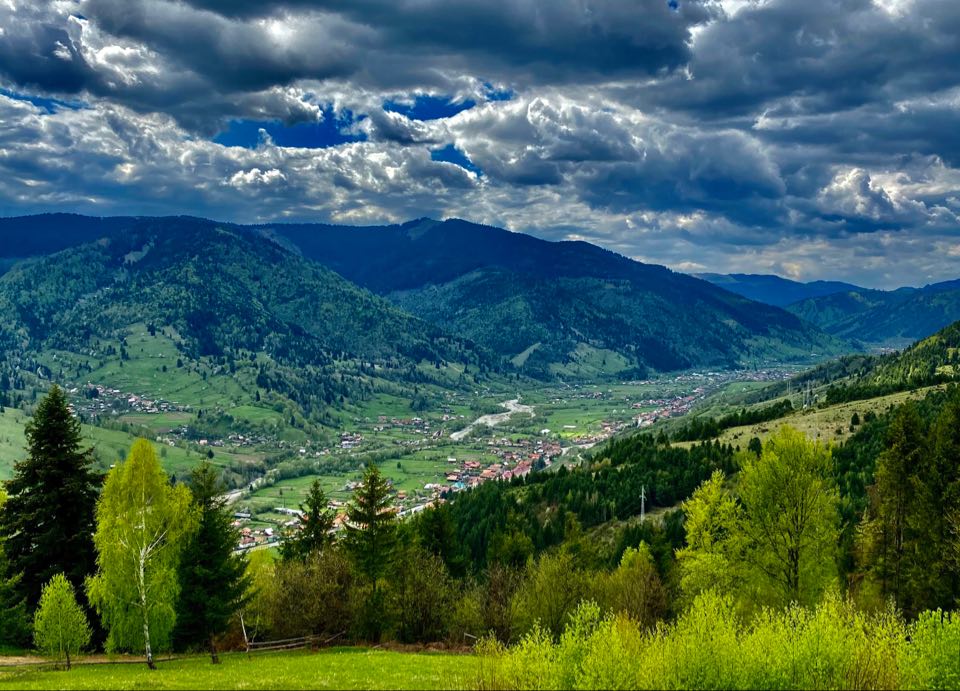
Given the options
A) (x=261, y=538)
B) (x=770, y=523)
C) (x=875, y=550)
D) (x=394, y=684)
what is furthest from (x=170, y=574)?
(x=261, y=538)

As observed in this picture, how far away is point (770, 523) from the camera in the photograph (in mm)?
45438

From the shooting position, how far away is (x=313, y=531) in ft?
235

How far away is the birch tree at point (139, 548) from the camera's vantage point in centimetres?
4441

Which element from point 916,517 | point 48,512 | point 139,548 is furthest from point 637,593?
point 48,512

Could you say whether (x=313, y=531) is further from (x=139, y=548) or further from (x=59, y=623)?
(x=59, y=623)

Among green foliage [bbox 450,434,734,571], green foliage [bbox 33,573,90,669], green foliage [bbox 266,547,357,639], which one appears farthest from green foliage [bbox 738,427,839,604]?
green foliage [bbox 450,434,734,571]

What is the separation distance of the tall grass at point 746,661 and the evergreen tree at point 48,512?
127 feet

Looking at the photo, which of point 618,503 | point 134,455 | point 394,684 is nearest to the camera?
point 394,684

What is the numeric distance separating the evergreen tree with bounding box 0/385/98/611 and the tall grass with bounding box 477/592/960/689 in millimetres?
38845

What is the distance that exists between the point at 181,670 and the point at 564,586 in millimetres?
29306

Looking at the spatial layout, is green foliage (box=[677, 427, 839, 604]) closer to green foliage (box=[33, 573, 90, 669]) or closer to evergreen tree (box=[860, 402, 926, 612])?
evergreen tree (box=[860, 402, 926, 612])

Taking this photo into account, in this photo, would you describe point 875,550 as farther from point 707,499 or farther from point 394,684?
point 394,684

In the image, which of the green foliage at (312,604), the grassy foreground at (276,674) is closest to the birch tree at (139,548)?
the grassy foreground at (276,674)

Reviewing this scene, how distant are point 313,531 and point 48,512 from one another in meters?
27.3
